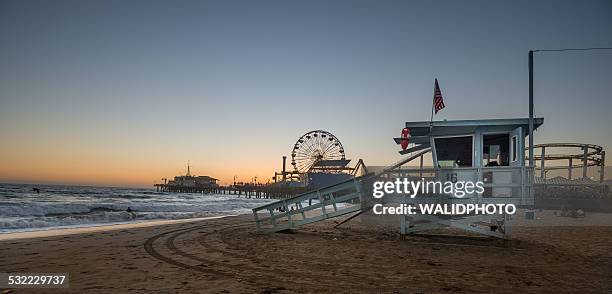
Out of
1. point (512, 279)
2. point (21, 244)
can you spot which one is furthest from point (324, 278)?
point (21, 244)

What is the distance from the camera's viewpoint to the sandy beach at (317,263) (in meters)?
6.29

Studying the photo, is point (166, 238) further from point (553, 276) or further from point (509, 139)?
point (509, 139)


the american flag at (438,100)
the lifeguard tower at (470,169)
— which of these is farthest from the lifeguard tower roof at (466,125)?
the american flag at (438,100)

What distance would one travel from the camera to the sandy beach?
6.29m

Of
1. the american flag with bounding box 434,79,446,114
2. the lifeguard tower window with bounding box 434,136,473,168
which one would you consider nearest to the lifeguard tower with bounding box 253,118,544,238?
the lifeguard tower window with bounding box 434,136,473,168

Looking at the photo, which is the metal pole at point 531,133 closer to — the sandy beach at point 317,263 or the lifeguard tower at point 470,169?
the lifeguard tower at point 470,169

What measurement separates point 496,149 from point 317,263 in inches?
310

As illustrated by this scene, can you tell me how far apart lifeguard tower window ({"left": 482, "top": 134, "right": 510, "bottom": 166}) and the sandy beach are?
2.68 metres

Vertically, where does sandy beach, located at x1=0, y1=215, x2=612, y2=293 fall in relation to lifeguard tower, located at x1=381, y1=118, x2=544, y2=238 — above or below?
below

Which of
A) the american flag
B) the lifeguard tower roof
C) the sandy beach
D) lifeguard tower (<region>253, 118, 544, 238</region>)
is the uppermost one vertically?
the american flag

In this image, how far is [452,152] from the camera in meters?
12.4

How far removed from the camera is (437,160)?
1245 centimetres

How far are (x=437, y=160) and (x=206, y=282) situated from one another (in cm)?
909

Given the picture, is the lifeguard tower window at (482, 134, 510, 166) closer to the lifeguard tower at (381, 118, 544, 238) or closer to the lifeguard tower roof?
the lifeguard tower at (381, 118, 544, 238)
